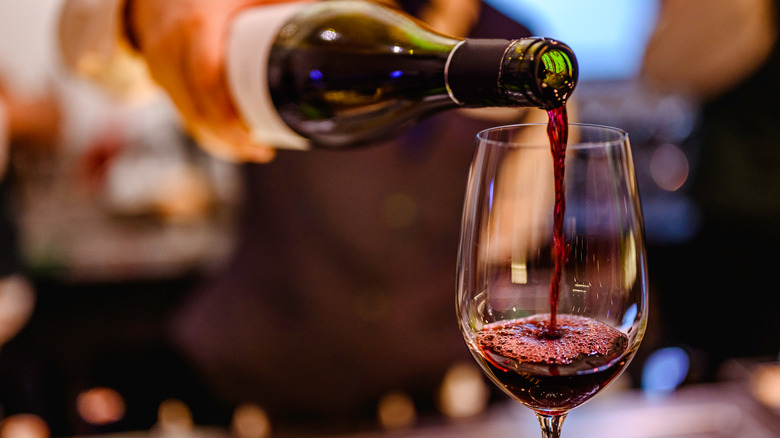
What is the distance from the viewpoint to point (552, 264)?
626mm

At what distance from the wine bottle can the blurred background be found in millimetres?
775

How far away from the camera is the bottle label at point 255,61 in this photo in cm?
67

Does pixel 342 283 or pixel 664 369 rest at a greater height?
pixel 342 283

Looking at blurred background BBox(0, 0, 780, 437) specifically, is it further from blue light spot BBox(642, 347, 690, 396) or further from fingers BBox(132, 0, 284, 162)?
fingers BBox(132, 0, 284, 162)

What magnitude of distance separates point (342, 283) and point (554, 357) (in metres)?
1.11

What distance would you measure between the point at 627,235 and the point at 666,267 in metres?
2.26

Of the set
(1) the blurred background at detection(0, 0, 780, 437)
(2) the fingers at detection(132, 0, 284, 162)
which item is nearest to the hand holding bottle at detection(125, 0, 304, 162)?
(2) the fingers at detection(132, 0, 284, 162)

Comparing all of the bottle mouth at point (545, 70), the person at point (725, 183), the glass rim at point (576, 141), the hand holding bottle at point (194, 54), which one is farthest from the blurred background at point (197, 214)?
the bottle mouth at point (545, 70)

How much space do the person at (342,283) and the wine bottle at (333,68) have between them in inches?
32.5

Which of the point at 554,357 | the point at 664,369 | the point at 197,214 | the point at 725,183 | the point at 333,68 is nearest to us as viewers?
the point at 554,357

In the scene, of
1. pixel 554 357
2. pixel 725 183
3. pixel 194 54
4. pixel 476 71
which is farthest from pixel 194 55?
pixel 725 183

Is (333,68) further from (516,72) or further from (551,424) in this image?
(551,424)

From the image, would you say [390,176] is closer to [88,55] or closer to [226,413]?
[226,413]

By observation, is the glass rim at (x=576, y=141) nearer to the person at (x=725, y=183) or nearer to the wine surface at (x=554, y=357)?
the wine surface at (x=554, y=357)
